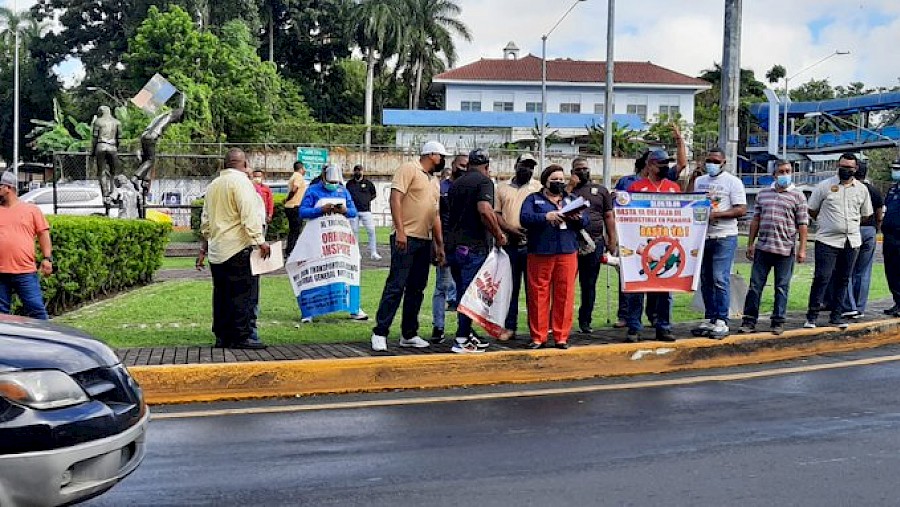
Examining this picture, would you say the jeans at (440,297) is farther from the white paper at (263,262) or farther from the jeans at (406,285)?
the white paper at (263,262)

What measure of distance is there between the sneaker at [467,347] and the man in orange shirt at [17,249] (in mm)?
3672

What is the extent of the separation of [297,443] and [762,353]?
17.0 ft

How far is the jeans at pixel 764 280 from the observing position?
9570 millimetres

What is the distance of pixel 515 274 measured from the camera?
31.5ft

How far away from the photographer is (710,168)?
9.55 metres

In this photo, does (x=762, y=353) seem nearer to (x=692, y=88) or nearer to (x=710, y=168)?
(x=710, y=168)

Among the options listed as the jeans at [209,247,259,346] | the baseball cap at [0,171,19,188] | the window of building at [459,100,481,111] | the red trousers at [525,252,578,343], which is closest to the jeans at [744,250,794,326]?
the red trousers at [525,252,578,343]

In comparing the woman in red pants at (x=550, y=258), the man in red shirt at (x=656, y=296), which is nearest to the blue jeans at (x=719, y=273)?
the man in red shirt at (x=656, y=296)

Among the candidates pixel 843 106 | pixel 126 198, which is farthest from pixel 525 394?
pixel 843 106

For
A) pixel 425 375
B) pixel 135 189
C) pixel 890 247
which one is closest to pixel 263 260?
pixel 425 375

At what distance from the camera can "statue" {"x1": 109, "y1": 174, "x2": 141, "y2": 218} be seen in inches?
798

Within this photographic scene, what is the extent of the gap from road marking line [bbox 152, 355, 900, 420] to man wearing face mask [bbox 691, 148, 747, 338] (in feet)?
2.72

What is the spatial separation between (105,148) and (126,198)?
1.85 m

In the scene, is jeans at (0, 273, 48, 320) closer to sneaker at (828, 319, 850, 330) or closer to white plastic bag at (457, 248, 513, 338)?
white plastic bag at (457, 248, 513, 338)
